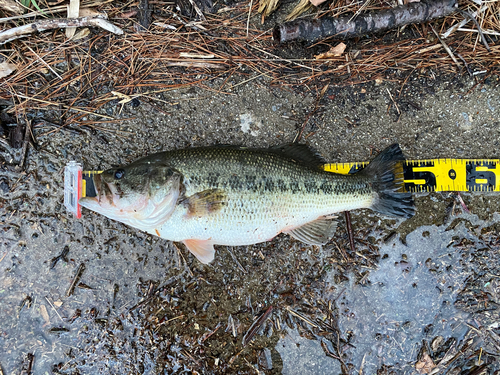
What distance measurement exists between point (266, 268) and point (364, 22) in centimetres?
295

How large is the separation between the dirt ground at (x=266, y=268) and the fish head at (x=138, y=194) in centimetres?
71

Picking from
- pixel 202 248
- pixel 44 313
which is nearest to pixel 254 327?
pixel 202 248

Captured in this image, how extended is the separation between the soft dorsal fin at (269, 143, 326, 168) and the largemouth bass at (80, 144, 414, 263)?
5cm

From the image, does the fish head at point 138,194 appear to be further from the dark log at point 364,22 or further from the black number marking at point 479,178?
the black number marking at point 479,178

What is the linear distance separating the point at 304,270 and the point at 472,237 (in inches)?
79.4

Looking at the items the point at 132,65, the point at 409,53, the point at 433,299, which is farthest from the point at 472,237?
the point at 132,65

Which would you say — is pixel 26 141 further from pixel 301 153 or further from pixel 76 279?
pixel 301 153

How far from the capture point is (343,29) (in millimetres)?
3252

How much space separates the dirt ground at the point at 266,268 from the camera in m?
3.36

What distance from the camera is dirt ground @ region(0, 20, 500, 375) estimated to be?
3.36m

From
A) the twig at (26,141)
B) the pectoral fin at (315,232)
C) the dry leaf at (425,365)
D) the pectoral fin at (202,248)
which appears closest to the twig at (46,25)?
the twig at (26,141)

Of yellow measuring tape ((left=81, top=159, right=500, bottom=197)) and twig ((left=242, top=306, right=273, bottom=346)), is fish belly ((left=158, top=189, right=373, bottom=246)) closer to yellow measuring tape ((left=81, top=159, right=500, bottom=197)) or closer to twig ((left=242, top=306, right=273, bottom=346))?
yellow measuring tape ((left=81, top=159, right=500, bottom=197))

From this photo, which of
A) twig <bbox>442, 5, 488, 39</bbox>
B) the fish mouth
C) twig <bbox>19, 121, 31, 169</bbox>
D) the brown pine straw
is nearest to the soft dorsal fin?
the brown pine straw

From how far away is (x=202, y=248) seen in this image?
3.04 metres
